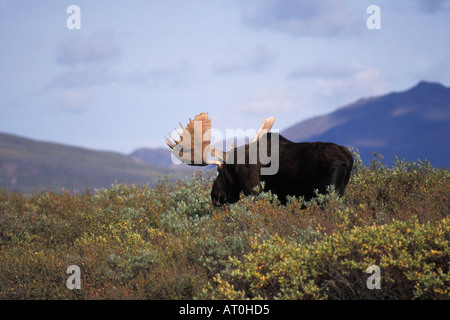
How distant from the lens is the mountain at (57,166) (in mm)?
Result: 128375

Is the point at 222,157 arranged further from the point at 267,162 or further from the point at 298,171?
the point at 298,171

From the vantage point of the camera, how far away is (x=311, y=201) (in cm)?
879

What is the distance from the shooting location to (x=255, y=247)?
7.04 meters

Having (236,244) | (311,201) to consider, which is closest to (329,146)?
(311,201)

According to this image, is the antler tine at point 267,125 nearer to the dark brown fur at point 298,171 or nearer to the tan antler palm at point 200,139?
the tan antler palm at point 200,139

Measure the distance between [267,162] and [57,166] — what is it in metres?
144

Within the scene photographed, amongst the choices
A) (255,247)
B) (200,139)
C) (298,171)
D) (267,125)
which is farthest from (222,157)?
(255,247)

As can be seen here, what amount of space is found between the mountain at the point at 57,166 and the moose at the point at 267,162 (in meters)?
105

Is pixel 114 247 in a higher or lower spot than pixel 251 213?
lower

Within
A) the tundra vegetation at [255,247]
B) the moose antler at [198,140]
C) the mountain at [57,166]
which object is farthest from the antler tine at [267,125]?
the mountain at [57,166]

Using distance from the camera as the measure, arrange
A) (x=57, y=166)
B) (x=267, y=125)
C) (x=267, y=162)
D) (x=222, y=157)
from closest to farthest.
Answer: (x=267, y=162) → (x=222, y=157) → (x=267, y=125) → (x=57, y=166)

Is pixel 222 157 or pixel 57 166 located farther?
pixel 57 166
